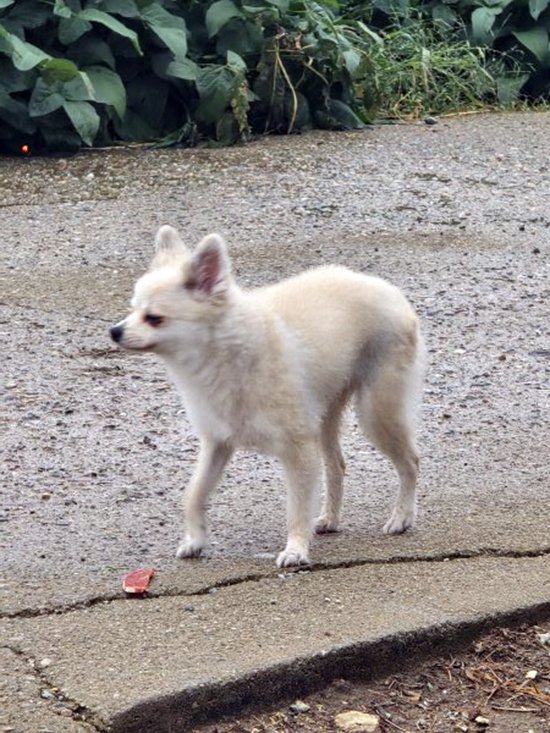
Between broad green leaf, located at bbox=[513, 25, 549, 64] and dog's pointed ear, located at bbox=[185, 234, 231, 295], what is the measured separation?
842 centimetres

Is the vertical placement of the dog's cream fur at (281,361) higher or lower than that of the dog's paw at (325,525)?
higher

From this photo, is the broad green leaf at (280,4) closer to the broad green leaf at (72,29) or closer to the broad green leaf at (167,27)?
the broad green leaf at (167,27)

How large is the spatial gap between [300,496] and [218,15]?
258 inches

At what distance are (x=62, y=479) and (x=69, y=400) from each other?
0.89 m

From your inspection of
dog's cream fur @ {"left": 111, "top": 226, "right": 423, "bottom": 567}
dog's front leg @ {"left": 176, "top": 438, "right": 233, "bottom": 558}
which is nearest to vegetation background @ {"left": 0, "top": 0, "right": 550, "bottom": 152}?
dog's cream fur @ {"left": 111, "top": 226, "right": 423, "bottom": 567}

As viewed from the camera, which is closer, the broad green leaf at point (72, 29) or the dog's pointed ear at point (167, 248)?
the dog's pointed ear at point (167, 248)

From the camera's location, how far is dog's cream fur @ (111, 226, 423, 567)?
179 inches

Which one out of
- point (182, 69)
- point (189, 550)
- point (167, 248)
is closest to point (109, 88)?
point (182, 69)

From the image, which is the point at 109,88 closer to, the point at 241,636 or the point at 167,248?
the point at 167,248

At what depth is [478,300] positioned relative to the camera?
774 cm

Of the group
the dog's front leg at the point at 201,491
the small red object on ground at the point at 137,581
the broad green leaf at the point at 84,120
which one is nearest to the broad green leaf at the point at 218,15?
the broad green leaf at the point at 84,120

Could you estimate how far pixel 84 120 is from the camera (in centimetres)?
988

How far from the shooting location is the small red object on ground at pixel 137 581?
4.40m

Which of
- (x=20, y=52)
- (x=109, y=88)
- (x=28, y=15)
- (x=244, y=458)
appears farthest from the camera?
(x=28, y=15)
